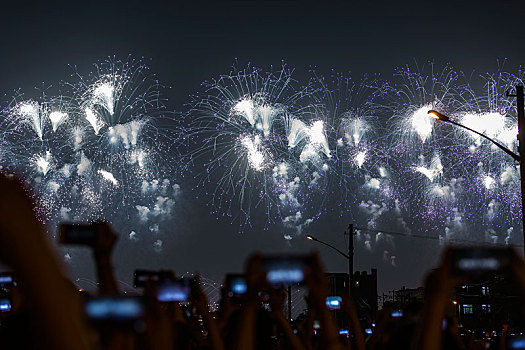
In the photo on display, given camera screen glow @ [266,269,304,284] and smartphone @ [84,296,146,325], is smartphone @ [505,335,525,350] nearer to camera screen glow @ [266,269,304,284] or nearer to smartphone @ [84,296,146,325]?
camera screen glow @ [266,269,304,284]

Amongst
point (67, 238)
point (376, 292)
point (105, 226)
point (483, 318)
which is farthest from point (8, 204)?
point (376, 292)

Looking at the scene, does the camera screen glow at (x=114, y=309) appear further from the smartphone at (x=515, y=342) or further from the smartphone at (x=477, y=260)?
the smartphone at (x=515, y=342)

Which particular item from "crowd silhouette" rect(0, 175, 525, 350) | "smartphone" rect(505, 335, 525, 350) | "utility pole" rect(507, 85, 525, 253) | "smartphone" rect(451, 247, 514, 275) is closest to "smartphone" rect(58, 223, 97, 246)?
"crowd silhouette" rect(0, 175, 525, 350)

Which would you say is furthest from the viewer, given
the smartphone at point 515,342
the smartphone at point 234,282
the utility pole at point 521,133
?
the utility pole at point 521,133

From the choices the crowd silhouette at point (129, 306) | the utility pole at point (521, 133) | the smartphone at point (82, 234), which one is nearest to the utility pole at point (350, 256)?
the utility pole at point (521, 133)

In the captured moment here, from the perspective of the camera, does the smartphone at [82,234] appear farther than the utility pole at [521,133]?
No

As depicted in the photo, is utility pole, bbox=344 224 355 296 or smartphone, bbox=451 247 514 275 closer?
smartphone, bbox=451 247 514 275

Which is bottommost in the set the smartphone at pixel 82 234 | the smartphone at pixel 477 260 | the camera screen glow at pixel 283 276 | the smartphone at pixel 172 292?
the smartphone at pixel 172 292
